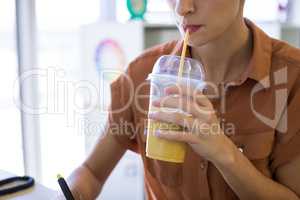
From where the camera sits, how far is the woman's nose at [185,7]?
863 mm

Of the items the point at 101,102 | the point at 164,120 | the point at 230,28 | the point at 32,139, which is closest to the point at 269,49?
the point at 230,28

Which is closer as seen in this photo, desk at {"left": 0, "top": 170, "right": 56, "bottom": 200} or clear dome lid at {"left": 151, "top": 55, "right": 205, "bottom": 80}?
clear dome lid at {"left": 151, "top": 55, "right": 205, "bottom": 80}

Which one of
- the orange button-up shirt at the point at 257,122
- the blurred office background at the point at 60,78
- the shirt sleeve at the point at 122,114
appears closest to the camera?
the orange button-up shirt at the point at 257,122

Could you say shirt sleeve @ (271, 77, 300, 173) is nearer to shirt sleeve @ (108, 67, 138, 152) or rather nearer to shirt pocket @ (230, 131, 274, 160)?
shirt pocket @ (230, 131, 274, 160)

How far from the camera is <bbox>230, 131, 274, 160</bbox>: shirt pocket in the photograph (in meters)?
0.98

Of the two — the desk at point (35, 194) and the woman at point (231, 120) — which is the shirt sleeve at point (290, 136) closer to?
the woman at point (231, 120)

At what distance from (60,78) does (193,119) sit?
160 centimetres

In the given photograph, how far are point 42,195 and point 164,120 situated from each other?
43 cm

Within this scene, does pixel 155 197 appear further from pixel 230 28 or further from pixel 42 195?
pixel 230 28

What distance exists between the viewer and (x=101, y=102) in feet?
7.27

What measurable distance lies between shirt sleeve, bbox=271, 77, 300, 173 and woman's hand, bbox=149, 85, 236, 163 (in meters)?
0.25

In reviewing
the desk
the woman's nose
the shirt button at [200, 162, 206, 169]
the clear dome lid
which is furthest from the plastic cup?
the desk

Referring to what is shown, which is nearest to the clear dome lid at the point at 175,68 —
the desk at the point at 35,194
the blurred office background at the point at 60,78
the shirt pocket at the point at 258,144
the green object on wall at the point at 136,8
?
the shirt pocket at the point at 258,144

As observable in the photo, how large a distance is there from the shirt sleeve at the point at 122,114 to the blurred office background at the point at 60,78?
0.94 m
